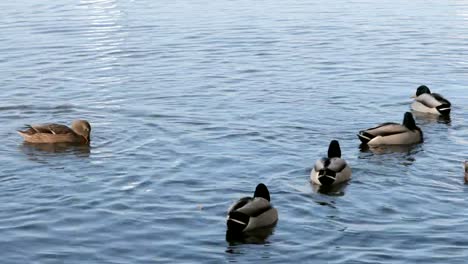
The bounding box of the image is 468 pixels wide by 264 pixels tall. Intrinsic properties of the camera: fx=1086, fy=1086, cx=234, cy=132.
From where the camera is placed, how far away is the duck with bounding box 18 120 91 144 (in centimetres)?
2028

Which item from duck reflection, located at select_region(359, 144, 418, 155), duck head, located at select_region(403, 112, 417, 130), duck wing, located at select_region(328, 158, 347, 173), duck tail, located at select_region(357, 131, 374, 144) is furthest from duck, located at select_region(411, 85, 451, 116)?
duck wing, located at select_region(328, 158, 347, 173)

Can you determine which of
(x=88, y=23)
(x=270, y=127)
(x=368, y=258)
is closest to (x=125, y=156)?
(x=270, y=127)

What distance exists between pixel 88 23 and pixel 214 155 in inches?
765

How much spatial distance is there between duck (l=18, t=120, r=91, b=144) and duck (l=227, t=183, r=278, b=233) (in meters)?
5.71

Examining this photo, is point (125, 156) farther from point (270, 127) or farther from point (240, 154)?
point (270, 127)

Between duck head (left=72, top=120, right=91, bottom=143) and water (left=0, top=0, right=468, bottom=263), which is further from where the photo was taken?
duck head (left=72, top=120, right=91, bottom=143)

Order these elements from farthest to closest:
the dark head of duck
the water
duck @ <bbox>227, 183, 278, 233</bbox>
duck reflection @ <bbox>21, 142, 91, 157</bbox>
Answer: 1. the dark head of duck
2. duck reflection @ <bbox>21, 142, 91, 157</bbox>
3. duck @ <bbox>227, 183, 278, 233</bbox>
4. the water

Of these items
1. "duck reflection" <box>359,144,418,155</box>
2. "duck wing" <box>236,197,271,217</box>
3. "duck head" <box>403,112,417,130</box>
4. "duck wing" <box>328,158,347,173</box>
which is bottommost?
"duck reflection" <box>359,144,418,155</box>

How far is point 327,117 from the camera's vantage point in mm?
22266

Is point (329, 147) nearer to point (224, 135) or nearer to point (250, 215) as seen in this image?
point (224, 135)

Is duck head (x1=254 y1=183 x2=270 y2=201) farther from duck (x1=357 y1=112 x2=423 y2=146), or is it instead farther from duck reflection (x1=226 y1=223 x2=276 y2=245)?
duck (x1=357 y1=112 x2=423 y2=146)

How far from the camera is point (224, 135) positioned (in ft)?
68.1

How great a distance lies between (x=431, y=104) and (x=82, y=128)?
7.51 m

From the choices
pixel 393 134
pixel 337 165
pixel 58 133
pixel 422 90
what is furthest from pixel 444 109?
pixel 58 133
